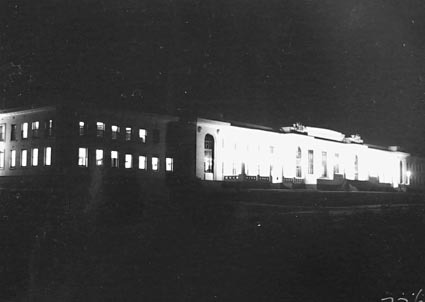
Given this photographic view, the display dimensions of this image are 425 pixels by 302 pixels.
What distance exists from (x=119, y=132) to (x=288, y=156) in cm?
1681

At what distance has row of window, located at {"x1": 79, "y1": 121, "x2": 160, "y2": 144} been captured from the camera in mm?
27297

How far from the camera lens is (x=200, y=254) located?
42.3 ft

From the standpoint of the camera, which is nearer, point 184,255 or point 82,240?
point 184,255

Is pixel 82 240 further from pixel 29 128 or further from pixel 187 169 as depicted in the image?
pixel 187 169

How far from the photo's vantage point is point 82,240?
13.7m

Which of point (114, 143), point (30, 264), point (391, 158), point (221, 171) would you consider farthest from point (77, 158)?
point (391, 158)

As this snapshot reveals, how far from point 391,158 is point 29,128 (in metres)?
36.9

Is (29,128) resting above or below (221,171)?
above

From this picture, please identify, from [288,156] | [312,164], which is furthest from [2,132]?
[312,164]

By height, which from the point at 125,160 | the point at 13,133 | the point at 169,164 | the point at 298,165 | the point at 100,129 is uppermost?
the point at 100,129

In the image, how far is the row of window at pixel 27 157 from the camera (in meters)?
27.2

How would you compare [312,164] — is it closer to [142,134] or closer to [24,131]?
[142,134]

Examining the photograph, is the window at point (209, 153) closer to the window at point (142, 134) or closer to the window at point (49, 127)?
the window at point (142, 134)

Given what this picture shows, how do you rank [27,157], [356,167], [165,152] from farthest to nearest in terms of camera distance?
1. [356,167]
2. [165,152]
3. [27,157]
